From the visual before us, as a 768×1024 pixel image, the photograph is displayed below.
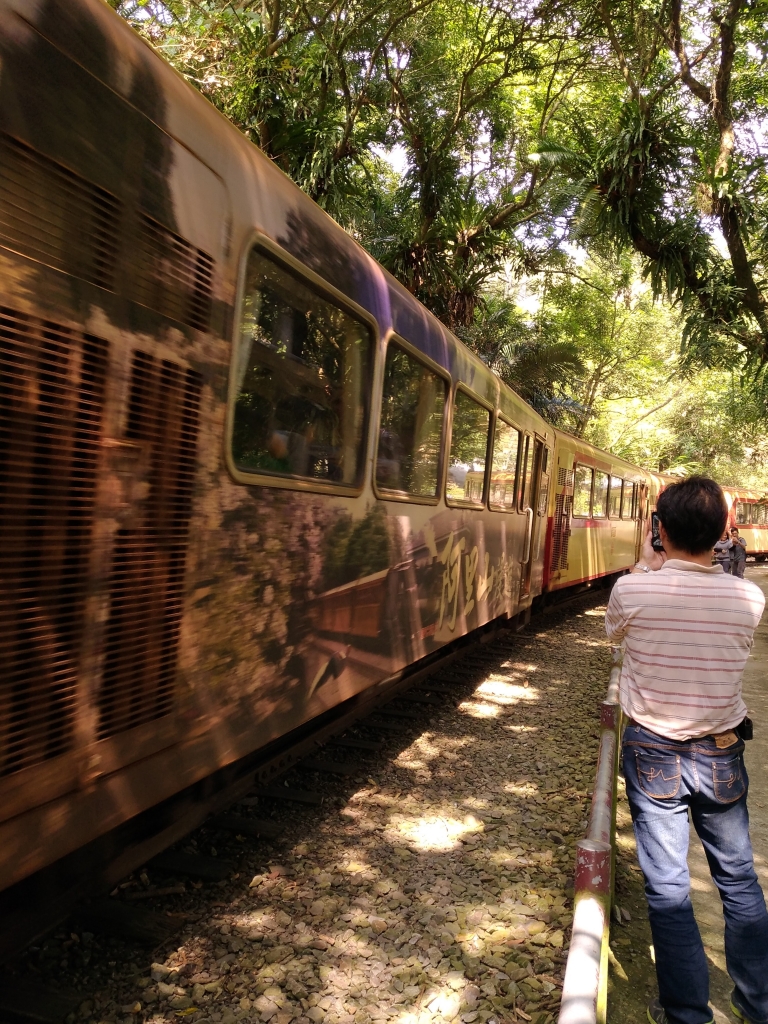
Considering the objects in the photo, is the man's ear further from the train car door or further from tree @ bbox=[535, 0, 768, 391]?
tree @ bbox=[535, 0, 768, 391]

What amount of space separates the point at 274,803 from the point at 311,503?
5.83ft

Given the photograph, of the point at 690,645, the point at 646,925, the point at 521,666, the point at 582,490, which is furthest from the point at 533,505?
the point at 690,645

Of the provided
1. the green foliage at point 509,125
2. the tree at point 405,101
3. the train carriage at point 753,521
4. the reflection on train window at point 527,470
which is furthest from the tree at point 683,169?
the train carriage at point 753,521

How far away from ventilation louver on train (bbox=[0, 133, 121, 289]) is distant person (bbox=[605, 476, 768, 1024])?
1.86 metres

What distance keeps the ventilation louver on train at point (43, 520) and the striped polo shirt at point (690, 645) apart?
1.69 m

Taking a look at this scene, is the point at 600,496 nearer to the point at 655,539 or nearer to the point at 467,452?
the point at 467,452

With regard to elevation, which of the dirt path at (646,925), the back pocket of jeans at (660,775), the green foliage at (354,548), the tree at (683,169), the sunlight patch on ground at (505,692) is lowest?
the dirt path at (646,925)

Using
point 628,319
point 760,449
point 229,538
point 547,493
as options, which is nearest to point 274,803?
point 229,538

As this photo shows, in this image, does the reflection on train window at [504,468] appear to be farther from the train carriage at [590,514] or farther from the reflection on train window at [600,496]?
the reflection on train window at [600,496]

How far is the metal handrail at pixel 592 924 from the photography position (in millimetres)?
1904

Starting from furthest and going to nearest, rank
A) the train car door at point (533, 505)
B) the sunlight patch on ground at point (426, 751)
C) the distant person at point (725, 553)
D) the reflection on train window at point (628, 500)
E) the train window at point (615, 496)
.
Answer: the reflection on train window at point (628, 500) < the train window at point (615, 496) < the distant person at point (725, 553) < the train car door at point (533, 505) < the sunlight patch on ground at point (426, 751)

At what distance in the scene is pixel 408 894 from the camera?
3375 mm

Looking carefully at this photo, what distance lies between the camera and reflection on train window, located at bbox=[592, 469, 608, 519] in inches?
537

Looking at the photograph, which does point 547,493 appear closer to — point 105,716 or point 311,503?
point 311,503
